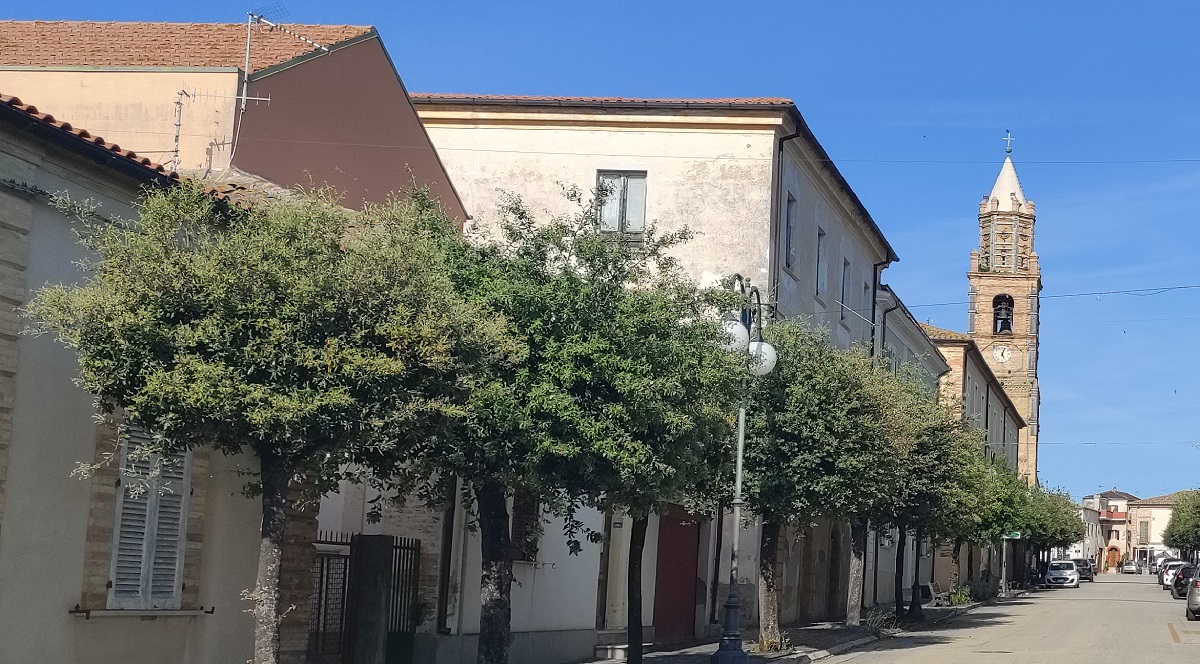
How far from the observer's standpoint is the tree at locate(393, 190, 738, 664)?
13.3 m

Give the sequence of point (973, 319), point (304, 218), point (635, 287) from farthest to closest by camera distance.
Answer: point (973, 319) → point (635, 287) → point (304, 218)

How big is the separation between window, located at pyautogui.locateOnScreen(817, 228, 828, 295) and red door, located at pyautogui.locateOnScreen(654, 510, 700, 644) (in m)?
8.62

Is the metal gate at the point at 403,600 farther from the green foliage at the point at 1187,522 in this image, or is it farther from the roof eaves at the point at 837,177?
the green foliage at the point at 1187,522

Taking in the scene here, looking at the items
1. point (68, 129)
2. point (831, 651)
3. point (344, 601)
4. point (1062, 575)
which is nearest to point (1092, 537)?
point (1062, 575)

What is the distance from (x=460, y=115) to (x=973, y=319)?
3068 inches

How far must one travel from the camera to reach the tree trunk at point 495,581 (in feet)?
48.0

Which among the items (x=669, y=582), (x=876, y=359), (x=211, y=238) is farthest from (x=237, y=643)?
(x=876, y=359)

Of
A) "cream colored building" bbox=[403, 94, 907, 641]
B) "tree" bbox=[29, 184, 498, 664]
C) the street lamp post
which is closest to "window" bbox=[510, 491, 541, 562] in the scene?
the street lamp post

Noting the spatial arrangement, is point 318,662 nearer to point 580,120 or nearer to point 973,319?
point 580,120

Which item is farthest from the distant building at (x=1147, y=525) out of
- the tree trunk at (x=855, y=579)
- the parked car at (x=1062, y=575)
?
the tree trunk at (x=855, y=579)

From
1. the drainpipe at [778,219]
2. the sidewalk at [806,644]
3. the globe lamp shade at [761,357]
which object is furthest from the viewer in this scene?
the drainpipe at [778,219]

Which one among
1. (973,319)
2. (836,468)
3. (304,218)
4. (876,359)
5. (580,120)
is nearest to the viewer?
(304,218)

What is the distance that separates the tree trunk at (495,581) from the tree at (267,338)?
389cm

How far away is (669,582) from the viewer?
85.6 ft
